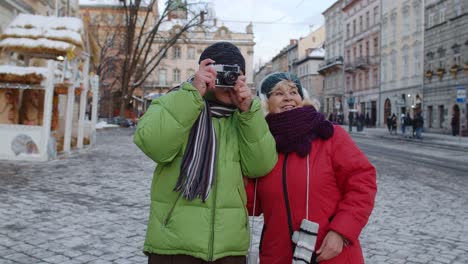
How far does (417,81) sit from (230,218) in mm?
42206

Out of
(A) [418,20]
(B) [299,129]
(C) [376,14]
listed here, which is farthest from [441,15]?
(B) [299,129]

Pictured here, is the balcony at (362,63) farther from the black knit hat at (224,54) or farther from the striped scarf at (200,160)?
the striped scarf at (200,160)

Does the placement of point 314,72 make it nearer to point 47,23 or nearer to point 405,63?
point 405,63

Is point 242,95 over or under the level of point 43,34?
under

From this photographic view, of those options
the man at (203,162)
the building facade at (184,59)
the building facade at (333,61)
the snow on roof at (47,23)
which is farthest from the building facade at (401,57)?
the man at (203,162)

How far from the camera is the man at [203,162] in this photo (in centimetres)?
212

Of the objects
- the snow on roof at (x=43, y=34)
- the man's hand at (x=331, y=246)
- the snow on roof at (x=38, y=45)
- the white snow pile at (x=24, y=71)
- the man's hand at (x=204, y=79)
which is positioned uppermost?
the snow on roof at (x=43, y=34)

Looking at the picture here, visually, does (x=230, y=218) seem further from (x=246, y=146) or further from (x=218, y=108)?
(x=218, y=108)

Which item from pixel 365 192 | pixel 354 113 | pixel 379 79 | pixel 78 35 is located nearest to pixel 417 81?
pixel 379 79

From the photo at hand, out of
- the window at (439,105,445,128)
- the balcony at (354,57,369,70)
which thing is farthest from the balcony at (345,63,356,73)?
the window at (439,105,445,128)

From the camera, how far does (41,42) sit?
13328 millimetres

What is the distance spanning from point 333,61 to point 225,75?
64494 mm

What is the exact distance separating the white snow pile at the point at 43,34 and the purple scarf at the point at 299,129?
484 inches

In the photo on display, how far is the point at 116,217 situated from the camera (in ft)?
21.0
